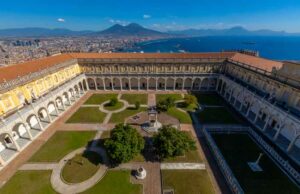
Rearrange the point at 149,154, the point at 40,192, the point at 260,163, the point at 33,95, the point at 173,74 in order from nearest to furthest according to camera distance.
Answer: the point at 40,192 < the point at 260,163 < the point at 149,154 < the point at 33,95 < the point at 173,74

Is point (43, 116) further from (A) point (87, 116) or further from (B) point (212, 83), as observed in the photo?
(B) point (212, 83)

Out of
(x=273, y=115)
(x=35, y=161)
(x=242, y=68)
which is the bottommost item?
(x=35, y=161)

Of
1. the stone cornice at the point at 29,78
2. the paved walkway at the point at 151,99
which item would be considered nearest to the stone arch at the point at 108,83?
the stone cornice at the point at 29,78

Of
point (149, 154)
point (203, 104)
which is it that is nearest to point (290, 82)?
point (203, 104)

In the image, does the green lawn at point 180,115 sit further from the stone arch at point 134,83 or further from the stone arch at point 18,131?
the stone arch at point 18,131

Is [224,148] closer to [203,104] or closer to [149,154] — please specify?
[149,154]
